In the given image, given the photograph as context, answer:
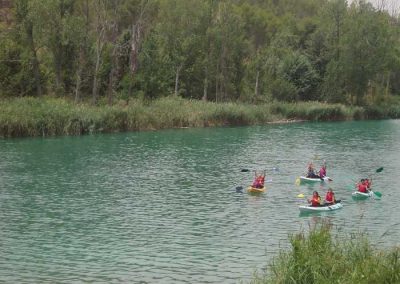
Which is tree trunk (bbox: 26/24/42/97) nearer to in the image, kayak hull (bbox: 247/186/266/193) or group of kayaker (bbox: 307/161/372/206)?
group of kayaker (bbox: 307/161/372/206)

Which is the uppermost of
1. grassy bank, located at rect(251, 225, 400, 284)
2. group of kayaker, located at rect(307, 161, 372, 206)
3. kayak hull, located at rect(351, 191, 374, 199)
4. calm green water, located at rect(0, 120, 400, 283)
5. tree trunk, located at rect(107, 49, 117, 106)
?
tree trunk, located at rect(107, 49, 117, 106)

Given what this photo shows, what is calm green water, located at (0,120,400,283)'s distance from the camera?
66.3ft

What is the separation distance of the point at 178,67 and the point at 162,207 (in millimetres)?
58183

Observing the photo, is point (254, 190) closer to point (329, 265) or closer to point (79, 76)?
point (329, 265)

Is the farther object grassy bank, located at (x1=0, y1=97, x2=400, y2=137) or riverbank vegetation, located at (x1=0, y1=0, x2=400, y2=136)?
riverbank vegetation, located at (x1=0, y1=0, x2=400, y2=136)

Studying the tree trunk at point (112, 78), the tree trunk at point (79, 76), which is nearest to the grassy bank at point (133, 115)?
the tree trunk at point (112, 78)

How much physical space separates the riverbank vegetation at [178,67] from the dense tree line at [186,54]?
6.4 inches

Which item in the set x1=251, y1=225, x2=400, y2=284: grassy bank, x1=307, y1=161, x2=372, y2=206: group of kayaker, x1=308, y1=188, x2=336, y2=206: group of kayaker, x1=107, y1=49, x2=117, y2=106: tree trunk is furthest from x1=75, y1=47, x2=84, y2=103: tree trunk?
x1=251, y1=225, x2=400, y2=284: grassy bank

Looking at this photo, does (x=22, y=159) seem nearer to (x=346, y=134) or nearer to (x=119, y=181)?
(x=119, y=181)

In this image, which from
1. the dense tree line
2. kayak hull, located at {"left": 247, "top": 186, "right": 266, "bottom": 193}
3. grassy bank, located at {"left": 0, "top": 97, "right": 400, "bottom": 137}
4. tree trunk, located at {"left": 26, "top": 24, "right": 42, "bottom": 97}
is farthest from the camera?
the dense tree line

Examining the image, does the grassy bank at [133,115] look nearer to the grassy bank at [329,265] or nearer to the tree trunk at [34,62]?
the tree trunk at [34,62]

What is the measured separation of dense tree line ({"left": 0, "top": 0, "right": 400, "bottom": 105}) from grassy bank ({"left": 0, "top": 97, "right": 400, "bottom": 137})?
5.31 metres

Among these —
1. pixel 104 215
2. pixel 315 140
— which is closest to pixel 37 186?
pixel 104 215

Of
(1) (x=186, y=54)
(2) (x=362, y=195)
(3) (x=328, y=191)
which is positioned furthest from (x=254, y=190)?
(1) (x=186, y=54)
